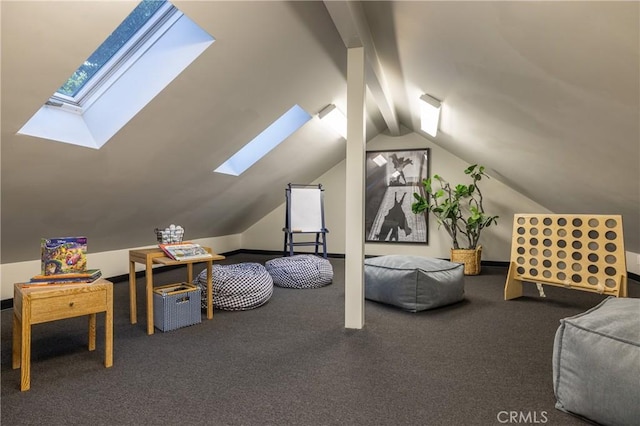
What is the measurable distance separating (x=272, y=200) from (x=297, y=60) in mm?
3496

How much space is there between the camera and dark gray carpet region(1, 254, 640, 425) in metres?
1.56

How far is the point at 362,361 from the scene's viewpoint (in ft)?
6.88

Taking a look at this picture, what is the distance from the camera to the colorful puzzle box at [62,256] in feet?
6.68

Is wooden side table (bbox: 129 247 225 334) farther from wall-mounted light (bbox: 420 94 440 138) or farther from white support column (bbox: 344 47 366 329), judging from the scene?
wall-mounted light (bbox: 420 94 440 138)

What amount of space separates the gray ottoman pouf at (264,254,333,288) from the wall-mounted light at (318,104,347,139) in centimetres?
182

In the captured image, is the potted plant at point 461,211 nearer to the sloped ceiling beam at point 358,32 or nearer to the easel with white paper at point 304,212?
the easel with white paper at point 304,212

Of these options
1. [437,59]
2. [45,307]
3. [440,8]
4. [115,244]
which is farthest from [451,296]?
Result: [115,244]

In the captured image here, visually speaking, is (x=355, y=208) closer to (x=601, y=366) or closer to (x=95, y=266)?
(x=601, y=366)

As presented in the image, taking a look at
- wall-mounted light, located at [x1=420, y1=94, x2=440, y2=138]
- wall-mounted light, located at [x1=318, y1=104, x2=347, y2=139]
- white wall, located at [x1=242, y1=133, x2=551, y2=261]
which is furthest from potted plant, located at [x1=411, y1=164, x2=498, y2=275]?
wall-mounted light, located at [x1=318, y1=104, x2=347, y2=139]

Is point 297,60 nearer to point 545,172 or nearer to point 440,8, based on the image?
point 440,8

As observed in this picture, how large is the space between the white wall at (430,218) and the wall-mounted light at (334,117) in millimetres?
1487

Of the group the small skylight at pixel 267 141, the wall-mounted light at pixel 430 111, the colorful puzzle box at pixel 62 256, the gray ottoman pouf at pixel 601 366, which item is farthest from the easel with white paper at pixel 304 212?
the gray ottoman pouf at pixel 601 366

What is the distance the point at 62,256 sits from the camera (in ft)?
6.77

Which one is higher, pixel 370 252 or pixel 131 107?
pixel 131 107
